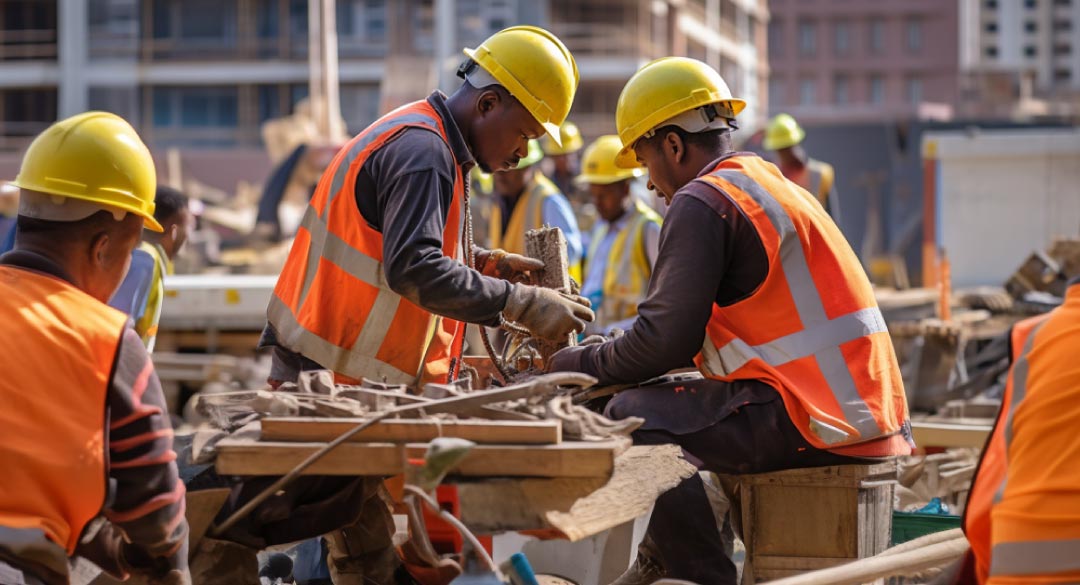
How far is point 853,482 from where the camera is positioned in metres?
4.45

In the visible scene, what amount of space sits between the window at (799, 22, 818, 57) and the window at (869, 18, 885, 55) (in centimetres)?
335

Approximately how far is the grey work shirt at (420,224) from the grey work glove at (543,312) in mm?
45

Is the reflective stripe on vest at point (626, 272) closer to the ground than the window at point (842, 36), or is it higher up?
closer to the ground

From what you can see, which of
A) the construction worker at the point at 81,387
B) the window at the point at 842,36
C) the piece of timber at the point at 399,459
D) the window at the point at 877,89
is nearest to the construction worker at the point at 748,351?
the piece of timber at the point at 399,459

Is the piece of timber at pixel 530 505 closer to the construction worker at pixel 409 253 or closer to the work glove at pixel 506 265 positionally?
the construction worker at pixel 409 253

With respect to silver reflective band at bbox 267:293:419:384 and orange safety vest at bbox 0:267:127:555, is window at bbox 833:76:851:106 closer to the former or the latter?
silver reflective band at bbox 267:293:419:384

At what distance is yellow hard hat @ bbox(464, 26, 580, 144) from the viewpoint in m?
4.94

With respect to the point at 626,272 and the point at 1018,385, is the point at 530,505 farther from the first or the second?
the point at 626,272

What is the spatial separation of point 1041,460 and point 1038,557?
7.8 inches

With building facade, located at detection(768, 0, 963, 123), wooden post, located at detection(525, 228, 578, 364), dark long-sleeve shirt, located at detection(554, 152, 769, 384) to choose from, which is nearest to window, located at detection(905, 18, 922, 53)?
building facade, located at detection(768, 0, 963, 123)

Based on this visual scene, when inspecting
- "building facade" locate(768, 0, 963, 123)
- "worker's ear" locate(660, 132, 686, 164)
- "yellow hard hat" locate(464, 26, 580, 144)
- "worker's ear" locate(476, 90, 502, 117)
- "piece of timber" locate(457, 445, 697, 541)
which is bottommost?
"piece of timber" locate(457, 445, 697, 541)

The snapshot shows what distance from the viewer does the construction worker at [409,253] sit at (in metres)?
4.62

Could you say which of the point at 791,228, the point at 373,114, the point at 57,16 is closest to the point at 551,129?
the point at 791,228

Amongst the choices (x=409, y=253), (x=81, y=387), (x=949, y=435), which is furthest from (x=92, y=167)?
(x=949, y=435)
